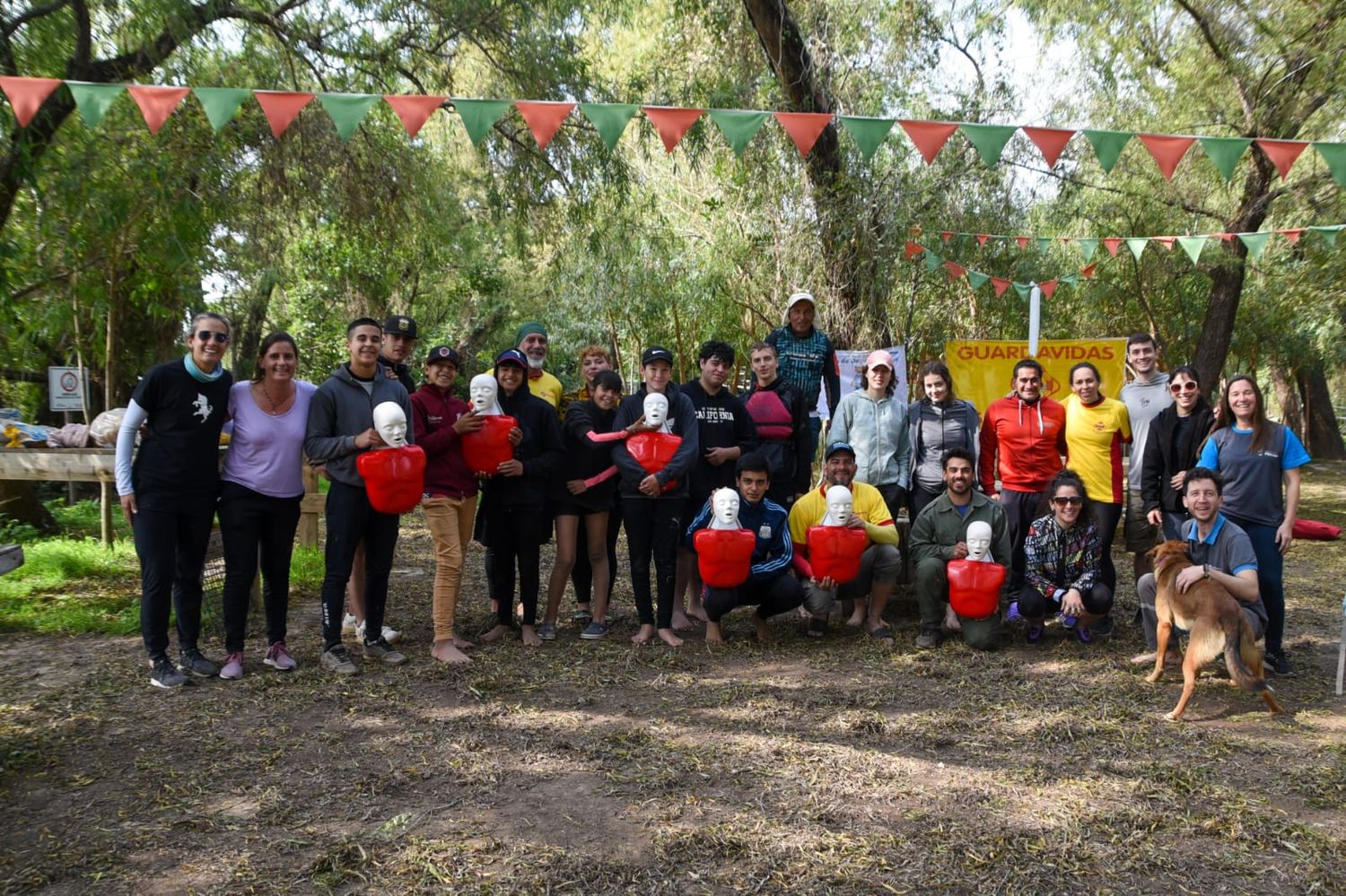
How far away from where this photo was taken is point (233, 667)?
4.45 meters

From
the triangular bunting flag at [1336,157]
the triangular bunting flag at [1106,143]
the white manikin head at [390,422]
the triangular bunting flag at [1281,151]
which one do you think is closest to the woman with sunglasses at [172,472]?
the white manikin head at [390,422]

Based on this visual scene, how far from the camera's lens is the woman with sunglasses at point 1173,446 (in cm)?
503

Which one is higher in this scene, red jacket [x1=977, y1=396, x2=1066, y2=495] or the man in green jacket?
red jacket [x1=977, y1=396, x2=1066, y2=495]

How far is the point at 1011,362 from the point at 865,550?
168 inches

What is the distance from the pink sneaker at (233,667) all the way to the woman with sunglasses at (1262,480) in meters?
4.88

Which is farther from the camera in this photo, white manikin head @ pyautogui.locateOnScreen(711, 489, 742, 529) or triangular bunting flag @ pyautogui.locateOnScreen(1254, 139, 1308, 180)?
triangular bunting flag @ pyautogui.locateOnScreen(1254, 139, 1308, 180)

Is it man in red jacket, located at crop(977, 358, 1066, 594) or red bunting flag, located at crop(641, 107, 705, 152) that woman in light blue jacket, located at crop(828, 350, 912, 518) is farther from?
red bunting flag, located at crop(641, 107, 705, 152)

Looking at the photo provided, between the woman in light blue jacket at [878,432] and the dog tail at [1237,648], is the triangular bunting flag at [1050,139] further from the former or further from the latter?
the dog tail at [1237,648]

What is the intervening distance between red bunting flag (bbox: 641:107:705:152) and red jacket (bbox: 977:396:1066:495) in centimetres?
257

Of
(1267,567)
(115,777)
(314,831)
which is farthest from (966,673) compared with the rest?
(115,777)

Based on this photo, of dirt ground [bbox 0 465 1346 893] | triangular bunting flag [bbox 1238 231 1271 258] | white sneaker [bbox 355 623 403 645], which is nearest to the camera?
dirt ground [bbox 0 465 1346 893]

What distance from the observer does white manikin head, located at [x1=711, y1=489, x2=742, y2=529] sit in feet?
15.6

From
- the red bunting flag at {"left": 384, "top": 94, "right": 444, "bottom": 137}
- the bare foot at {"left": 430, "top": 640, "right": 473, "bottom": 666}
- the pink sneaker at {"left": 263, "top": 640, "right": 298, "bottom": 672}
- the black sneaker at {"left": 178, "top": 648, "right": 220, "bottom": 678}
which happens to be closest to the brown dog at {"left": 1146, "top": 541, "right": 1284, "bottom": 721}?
the bare foot at {"left": 430, "top": 640, "right": 473, "bottom": 666}

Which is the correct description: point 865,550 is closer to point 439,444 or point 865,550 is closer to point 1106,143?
point 439,444
